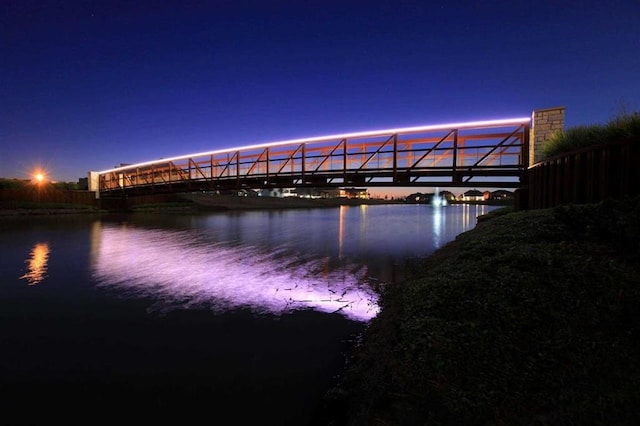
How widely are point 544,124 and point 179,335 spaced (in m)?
15.5

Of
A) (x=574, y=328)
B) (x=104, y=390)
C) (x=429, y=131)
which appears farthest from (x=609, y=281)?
(x=429, y=131)

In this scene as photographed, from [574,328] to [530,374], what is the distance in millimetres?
899

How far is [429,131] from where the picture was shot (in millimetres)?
19547

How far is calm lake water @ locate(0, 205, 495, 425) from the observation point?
3588mm

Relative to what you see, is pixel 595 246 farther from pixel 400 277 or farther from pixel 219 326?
pixel 219 326

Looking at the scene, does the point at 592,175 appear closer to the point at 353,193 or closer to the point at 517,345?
the point at 517,345

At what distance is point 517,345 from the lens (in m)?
3.25

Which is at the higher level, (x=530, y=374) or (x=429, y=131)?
(x=429, y=131)

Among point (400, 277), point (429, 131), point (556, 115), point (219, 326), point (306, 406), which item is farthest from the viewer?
point (429, 131)

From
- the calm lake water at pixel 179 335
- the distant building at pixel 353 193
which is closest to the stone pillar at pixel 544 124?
the calm lake water at pixel 179 335

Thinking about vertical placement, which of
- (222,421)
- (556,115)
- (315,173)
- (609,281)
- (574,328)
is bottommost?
(222,421)

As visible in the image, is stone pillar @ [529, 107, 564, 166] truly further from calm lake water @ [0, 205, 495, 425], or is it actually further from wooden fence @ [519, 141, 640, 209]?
calm lake water @ [0, 205, 495, 425]

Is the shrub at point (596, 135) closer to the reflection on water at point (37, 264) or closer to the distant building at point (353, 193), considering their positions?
the reflection on water at point (37, 264)

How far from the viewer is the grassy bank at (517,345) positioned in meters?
2.61
